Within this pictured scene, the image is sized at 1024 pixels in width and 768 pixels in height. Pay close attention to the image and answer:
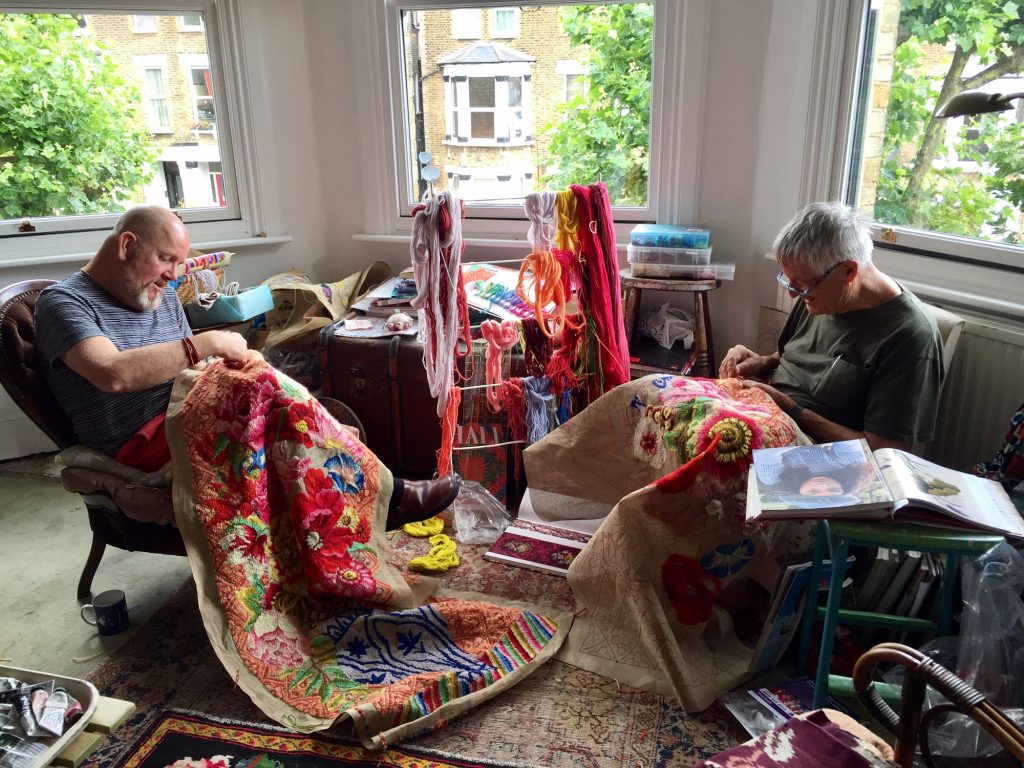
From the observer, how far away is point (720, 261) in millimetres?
3104

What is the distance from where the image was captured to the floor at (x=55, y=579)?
205 centimetres

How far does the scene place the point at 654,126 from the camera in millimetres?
3088

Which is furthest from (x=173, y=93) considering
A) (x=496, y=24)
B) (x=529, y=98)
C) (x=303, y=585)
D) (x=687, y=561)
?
(x=687, y=561)

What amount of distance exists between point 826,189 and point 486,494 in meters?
1.56

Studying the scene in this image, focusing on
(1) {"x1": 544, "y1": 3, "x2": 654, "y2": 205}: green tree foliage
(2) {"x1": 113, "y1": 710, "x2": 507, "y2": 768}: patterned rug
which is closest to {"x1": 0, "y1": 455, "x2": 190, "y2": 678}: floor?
(2) {"x1": 113, "y1": 710, "x2": 507, "y2": 768}: patterned rug

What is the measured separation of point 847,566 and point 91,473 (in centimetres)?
184

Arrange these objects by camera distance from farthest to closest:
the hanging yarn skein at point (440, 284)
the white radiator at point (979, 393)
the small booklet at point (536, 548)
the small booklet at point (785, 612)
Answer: the small booklet at point (536, 548), the hanging yarn skein at point (440, 284), the white radiator at point (979, 393), the small booklet at point (785, 612)

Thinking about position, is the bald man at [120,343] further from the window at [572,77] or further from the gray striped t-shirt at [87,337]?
the window at [572,77]

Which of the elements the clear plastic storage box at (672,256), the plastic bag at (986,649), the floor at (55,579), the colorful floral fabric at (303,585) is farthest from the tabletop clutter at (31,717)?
the clear plastic storage box at (672,256)

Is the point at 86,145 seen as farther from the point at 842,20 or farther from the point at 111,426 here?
the point at 842,20

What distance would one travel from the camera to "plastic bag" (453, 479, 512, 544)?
8.41 ft

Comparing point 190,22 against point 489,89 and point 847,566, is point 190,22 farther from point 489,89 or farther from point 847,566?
point 847,566

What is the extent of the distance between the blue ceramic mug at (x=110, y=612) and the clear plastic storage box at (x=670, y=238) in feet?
6.62

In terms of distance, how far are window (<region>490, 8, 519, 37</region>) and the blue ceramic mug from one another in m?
2.50
